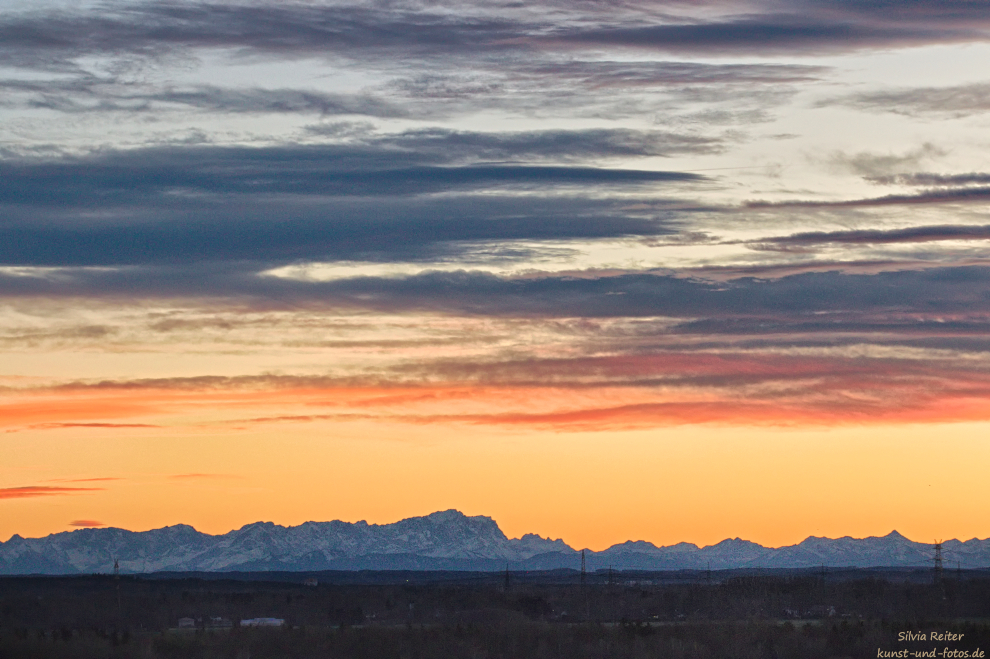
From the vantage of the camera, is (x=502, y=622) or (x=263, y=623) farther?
Answer: (x=263, y=623)

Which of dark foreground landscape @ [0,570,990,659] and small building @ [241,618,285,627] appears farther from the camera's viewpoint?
small building @ [241,618,285,627]

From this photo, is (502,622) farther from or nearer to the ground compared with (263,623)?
nearer to the ground

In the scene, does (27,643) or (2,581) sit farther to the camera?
(2,581)

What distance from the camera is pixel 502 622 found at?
8944 centimetres

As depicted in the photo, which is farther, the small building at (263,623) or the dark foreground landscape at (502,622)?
the small building at (263,623)

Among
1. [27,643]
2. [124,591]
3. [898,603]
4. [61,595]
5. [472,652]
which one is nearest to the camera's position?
[27,643]

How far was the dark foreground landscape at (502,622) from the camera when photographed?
7244cm

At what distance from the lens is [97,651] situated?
67438 mm

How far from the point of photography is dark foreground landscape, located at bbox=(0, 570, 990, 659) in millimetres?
72438

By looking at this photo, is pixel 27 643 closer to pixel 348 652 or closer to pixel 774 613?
pixel 348 652

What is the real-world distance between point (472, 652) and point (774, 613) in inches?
2672

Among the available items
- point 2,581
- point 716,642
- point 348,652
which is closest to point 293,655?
point 348,652

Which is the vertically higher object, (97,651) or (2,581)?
(2,581)

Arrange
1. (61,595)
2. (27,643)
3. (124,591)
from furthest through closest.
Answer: (124,591) < (61,595) < (27,643)
